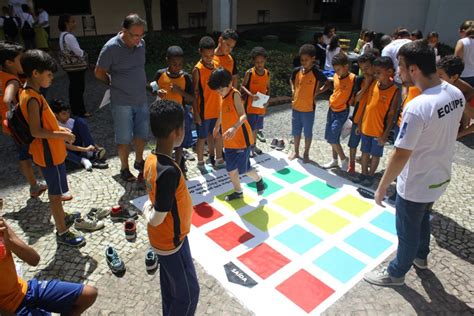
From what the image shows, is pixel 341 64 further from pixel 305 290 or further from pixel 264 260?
pixel 305 290

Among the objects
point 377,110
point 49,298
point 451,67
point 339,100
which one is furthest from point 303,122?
point 49,298

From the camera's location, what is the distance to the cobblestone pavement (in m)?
2.92

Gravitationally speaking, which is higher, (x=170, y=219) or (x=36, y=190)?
(x=170, y=219)

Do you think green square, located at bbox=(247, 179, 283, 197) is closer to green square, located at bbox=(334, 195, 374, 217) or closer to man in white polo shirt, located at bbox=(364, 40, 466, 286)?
green square, located at bbox=(334, 195, 374, 217)

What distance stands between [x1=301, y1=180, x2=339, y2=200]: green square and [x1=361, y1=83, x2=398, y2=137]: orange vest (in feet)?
2.73

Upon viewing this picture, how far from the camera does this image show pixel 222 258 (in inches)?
135

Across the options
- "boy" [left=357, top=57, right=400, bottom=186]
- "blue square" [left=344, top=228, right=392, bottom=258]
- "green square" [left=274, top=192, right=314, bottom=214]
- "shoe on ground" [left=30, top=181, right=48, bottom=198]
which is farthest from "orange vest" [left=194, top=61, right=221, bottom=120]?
"blue square" [left=344, top=228, right=392, bottom=258]

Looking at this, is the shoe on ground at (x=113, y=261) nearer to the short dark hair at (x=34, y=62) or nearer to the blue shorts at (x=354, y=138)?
the short dark hair at (x=34, y=62)

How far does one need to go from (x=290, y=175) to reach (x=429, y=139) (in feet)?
8.56

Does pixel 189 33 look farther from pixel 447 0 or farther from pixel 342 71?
pixel 342 71

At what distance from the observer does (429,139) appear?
2588 millimetres

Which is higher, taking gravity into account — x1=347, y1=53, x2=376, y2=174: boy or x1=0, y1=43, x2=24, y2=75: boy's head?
x1=0, y1=43, x2=24, y2=75: boy's head

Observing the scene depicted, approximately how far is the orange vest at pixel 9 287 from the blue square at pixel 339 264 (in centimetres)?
237

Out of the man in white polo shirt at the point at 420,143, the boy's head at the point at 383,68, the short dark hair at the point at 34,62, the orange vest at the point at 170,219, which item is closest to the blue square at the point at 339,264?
the man in white polo shirt at the point at 420,143
